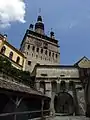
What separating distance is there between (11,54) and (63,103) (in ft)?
52.2

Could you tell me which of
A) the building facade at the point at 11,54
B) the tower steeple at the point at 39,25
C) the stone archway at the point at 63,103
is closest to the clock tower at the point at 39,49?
the tower steeple at the point at 39,25

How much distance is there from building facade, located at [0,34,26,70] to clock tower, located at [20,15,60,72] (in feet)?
19.3

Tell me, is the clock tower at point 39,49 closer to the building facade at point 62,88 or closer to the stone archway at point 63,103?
the building facade at point 62,88

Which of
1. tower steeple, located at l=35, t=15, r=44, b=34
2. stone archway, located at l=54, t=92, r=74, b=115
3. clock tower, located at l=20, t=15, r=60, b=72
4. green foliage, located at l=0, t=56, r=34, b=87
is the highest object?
tower steeple, located at l=35, t=15, r=44, b=34

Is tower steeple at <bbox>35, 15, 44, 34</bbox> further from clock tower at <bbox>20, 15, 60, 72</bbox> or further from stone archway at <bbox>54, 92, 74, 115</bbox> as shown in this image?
stone archway at <bbox>54, 92, 74, 115</bbox>

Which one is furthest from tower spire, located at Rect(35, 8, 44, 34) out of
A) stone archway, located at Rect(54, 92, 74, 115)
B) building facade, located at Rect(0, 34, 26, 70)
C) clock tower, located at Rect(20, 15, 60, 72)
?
stone archway, located at Rect(54, 92, 74, 115)

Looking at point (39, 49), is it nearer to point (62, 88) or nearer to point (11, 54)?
point (11, 54)

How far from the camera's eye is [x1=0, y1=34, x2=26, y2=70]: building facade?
33344 millimetres

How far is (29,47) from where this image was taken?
48.9 metres

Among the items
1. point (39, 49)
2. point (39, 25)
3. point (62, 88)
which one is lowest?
point (62, 88)

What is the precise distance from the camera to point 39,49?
50.5m

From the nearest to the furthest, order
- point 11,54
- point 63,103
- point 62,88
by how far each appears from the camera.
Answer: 1. point 62,88
2. point 63,103
3. point 11,54

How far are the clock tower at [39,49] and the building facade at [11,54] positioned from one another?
588cm

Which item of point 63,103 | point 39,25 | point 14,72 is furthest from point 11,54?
point 39,25
